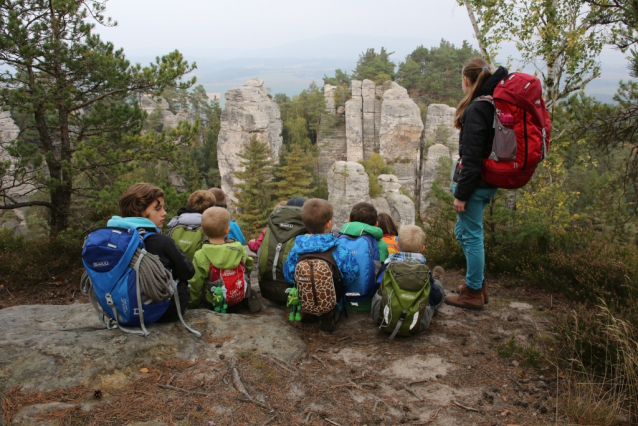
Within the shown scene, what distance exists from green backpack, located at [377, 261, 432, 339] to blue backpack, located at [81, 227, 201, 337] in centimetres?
171

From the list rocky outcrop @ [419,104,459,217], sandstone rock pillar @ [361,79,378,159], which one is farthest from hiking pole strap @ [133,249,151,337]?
sandstone rock pillar @ [361,79,378,159]

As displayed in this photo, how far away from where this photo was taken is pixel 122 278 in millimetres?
2795

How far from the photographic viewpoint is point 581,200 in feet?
101

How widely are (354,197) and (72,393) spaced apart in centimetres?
2858

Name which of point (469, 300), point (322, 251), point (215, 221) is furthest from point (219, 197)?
point (469, 300)

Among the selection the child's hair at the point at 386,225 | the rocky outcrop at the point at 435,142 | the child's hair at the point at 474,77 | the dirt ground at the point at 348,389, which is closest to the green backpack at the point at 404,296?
the dirt ground at the point at 348,389

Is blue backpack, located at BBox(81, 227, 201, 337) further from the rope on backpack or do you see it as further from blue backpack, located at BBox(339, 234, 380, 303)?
blue backpack, located at BBox(339, 234, 380, 303)

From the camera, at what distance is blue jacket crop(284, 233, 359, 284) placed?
339 cm

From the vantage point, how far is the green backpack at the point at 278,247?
12.4 feet

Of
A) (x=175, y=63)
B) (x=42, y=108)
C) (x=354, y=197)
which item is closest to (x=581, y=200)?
(x=354, y=197)

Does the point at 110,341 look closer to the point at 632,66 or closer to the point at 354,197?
the point at 632,66

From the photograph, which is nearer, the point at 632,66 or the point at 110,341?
the point at 110,341

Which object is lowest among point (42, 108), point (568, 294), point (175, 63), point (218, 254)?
point (568, 294)

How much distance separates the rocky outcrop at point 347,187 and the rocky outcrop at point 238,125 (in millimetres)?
8081
